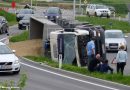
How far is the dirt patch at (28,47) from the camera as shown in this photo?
33719 mm

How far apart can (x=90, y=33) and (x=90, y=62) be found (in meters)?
5.05

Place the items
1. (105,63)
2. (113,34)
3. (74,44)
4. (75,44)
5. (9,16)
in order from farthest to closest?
(9,16) → (113,34) → (74,44) → (75,44) → (105,63)

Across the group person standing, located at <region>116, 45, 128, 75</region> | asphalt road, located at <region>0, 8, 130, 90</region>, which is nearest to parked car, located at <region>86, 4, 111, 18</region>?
asphalt road, located at <region>0, 8, 130, 90</region>

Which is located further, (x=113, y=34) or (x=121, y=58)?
(x=113, y=34)

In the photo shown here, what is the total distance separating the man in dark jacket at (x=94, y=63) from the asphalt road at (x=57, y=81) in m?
0.71

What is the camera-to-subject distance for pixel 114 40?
3975 cm

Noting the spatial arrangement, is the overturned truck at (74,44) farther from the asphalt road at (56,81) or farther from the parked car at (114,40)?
the parked car at (114,40)

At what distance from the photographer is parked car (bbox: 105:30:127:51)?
39.0 meters

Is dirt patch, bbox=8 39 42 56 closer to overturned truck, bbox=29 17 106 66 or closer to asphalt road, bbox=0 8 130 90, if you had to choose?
overturned truck, bbox=29 17 106 66

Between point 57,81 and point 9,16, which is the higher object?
point 57,81

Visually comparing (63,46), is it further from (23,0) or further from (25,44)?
(23,0)

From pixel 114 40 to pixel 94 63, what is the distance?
1526 cm

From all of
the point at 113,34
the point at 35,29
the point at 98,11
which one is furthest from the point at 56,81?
the point at 98,11

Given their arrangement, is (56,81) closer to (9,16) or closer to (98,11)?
(9,16)
